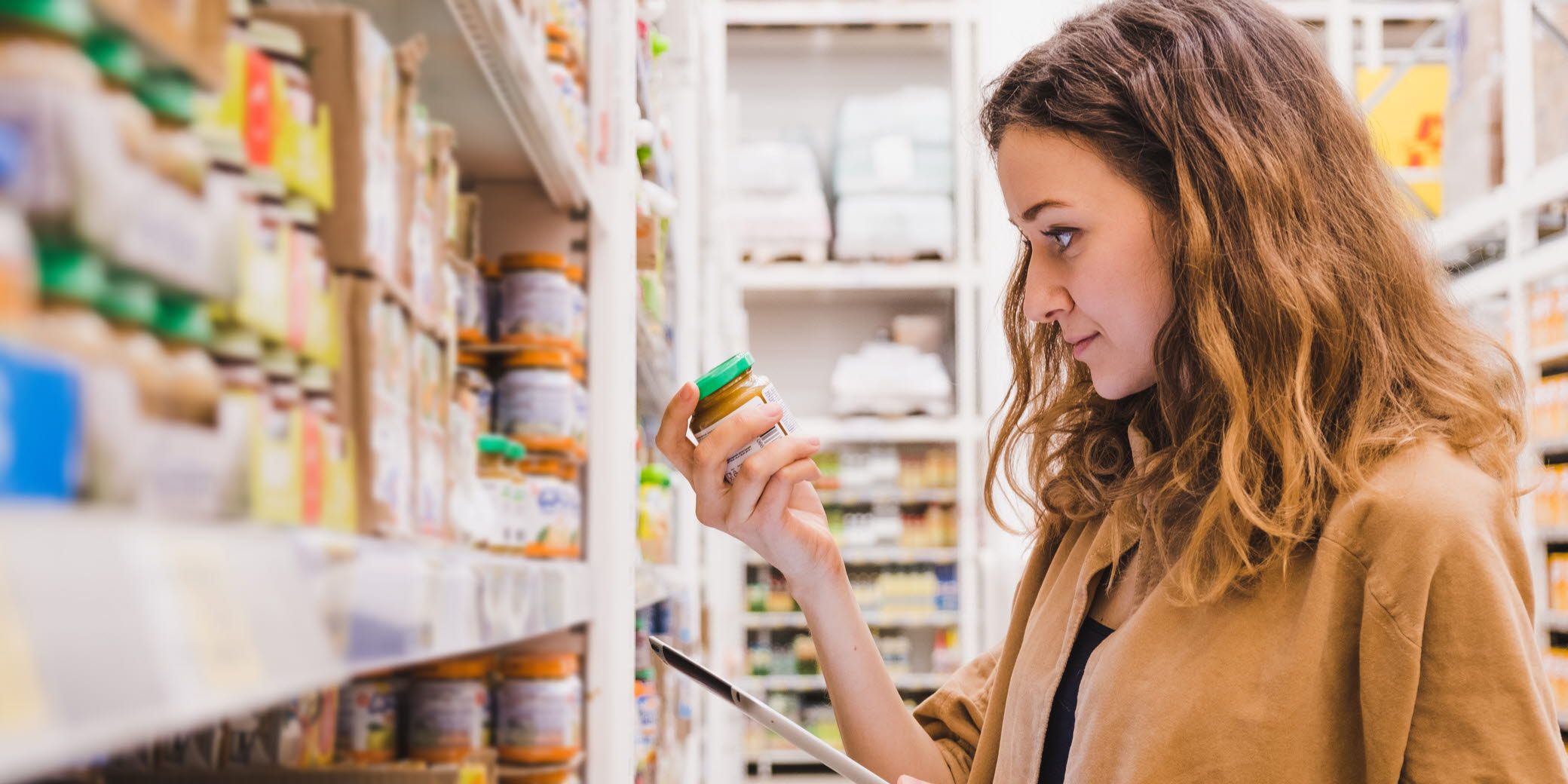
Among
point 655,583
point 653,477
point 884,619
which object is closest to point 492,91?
point 655,583

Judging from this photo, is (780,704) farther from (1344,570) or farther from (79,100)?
(79,100)

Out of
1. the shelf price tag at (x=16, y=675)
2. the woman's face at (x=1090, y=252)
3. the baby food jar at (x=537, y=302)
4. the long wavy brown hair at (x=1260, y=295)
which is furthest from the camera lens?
the baby food jar at (x=537, y=302)

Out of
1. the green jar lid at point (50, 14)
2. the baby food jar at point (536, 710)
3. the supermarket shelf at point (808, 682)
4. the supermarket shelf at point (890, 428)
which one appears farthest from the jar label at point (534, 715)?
the supermarket shelf at point (808, 682)

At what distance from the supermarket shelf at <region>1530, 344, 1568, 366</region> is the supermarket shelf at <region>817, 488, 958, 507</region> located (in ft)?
9.78

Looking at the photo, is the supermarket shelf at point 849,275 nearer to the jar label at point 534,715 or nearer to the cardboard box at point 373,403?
the jar label at point 534,715

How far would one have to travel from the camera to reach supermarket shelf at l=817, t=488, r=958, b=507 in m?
6.70

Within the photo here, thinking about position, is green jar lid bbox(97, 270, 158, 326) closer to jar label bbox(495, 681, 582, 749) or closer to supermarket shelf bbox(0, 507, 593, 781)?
supermarket shelf bbox(0, 507, 593, 781)

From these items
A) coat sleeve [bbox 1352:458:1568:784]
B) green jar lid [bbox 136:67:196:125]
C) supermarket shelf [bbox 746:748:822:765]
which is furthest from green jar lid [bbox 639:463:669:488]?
supermarket shelf [bbox 746:748:822:765]

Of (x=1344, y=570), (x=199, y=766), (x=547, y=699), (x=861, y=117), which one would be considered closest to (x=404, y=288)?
(x=199, y=766)

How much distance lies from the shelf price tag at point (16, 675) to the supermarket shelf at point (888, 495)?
637cm

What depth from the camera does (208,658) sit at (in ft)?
1.22

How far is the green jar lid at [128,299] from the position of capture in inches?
15.1

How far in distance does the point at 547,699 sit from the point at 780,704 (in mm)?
5914

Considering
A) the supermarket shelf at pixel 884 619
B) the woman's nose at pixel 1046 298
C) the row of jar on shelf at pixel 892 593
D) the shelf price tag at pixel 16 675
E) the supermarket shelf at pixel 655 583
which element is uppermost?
the woman's nose at pixel 1046 298
